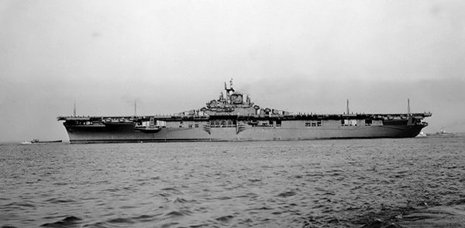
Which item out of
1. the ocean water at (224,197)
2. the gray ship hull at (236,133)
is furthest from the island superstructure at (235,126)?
the ocean water at (224,197)

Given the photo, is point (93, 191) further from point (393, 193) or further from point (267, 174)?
point (393, 193)

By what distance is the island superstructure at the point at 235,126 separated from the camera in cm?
4916

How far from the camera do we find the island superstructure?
49.2 meters

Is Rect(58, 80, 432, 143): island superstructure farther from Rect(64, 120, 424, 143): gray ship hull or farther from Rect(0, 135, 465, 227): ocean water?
Rect(0, 135, 465, 227): ocean water

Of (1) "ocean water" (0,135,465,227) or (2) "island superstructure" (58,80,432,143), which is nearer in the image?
(1) "ocean water" (0,135,465,227)

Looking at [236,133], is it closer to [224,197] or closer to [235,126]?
[235,126]

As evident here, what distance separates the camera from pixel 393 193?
997cm

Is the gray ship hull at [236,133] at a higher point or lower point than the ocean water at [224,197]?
higher

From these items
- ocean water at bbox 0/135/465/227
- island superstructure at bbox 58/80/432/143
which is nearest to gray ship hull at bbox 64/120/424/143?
island superstructure at bbox 58/80/432/143

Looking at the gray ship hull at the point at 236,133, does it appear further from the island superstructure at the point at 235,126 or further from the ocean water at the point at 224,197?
the ocean water at the point at 224,197

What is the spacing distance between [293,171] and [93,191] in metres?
7.24

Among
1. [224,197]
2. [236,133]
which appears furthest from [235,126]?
[224,197]

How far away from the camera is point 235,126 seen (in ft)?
164

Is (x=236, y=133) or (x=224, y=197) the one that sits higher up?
(x=236, y=133)
